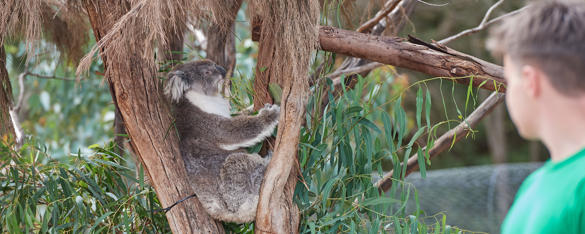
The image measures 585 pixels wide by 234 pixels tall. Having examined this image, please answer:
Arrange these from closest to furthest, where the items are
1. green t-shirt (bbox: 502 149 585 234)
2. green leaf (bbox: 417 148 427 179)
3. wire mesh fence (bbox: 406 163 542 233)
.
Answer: green t-shirt (bbox: 502 149 585 234), green leaf (bbox: 417 148 427 179), wire mesh fence (bbox: 406 163 542 233)

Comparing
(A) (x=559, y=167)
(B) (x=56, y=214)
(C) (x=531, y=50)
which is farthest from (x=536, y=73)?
(B) (x=56, y=214)

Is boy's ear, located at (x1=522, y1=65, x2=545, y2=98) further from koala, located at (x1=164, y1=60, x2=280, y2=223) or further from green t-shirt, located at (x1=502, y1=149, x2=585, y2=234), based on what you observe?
koala, located at (x1=164, y1=60, x2=280, y2=223)

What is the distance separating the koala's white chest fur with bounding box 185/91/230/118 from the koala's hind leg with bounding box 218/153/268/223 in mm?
243

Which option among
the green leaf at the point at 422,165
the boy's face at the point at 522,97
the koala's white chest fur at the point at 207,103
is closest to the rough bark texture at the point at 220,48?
the koala's white chest fur at the point at 207,103

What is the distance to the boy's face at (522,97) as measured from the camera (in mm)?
838

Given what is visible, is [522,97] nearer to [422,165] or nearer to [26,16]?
[422,165]

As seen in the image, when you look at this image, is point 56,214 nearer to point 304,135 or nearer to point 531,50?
point 304,135

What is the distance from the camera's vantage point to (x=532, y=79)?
Result: 2.72 feet

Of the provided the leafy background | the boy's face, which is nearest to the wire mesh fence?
the leafy background

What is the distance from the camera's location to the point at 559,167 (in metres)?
0.83

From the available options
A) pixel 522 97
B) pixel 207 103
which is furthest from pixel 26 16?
pixel 522 97

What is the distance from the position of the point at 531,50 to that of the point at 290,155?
1.08 meters

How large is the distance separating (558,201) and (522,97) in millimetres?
157

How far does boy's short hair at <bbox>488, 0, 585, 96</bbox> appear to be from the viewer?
796 mm
